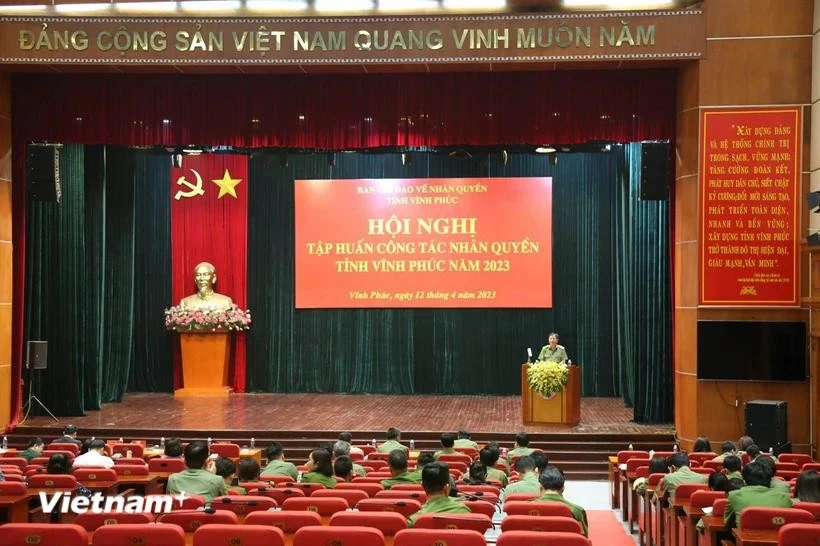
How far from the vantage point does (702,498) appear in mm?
5703

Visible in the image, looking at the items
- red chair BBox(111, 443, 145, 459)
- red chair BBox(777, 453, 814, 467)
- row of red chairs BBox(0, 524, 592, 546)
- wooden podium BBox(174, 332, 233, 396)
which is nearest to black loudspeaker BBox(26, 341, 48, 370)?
wooden podium BBox(174, 332, 233, 396)

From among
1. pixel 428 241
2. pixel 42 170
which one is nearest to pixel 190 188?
pixel 428 241

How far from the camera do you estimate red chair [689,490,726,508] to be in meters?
5.68

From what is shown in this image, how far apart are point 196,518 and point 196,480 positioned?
140 centimetres

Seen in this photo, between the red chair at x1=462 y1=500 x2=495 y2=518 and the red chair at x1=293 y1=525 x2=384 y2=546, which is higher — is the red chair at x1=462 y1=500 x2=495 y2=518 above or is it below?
below

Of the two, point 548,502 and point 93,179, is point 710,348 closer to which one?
point 548,502

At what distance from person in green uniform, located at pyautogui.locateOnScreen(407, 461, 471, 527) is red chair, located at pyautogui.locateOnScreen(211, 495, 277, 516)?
33.2 inches

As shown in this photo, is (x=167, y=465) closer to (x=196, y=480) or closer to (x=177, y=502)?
(x=196, y=480)

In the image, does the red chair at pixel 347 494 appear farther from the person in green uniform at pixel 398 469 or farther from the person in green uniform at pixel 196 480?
the person in green uniform at pixel 398 469

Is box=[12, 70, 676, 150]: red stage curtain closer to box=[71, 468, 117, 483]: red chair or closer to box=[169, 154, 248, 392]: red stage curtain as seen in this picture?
box=[169, 154, 248, 392]: red stage curtain

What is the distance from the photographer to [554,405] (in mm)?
11508

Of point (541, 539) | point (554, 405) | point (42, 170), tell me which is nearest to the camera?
point (541, 539)

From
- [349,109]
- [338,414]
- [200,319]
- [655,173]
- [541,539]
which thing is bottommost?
[338,414]

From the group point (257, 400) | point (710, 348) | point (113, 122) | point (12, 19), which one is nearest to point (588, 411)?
point (710, 348)
